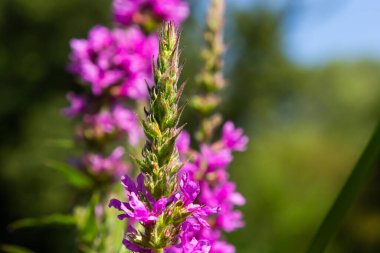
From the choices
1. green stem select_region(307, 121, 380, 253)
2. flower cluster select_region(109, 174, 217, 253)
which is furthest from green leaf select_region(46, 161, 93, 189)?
green stem select_region(307, 121, 380, 253)

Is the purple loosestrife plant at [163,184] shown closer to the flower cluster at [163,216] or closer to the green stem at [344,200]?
the flower cluster at [163,216]

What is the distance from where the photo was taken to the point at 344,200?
124 centimetres

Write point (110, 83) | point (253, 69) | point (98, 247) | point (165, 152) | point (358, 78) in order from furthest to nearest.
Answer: point (358, 78) → point (253, 69) → point (110, 83) → point (98, 247) → point (165, 152)

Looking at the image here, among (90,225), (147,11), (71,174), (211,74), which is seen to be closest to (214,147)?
(211,74)

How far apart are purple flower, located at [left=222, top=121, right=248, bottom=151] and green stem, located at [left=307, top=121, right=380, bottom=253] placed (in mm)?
1283

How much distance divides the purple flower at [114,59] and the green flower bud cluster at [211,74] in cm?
56

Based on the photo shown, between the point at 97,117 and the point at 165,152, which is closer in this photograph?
the point at 165,152

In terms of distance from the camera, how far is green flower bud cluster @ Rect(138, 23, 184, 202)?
1200 mm

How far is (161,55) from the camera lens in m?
1.24

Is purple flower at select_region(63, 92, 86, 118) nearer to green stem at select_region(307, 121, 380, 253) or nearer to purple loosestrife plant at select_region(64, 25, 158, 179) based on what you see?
purple loosestrife plant at select_region(64, 25, 158, 179)

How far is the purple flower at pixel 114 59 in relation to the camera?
→ 319cm

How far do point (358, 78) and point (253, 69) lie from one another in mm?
28754

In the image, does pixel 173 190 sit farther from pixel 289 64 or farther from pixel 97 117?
pixel 289 64

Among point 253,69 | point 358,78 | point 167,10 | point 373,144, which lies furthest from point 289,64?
point 373,144
